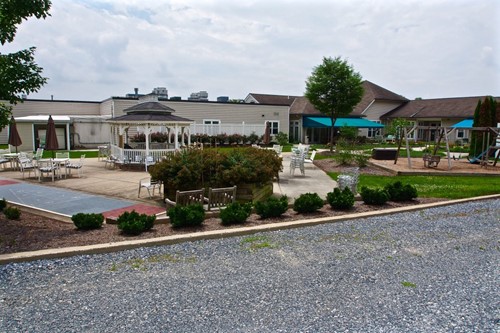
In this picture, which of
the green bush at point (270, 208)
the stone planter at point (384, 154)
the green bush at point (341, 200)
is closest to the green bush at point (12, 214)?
the green bush at point (270, 208)

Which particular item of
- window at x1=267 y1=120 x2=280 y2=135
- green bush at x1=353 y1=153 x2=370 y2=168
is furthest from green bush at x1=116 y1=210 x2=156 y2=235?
window at x1=267 y1=120 x2=280 y2=135

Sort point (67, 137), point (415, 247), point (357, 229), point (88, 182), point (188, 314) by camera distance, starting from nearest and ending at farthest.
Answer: point (188, 314), point (415, 247), point (357, 229), point (88, 182), point (67, 137)

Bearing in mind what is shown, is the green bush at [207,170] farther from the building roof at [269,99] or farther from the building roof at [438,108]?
the building roof at [438,108]

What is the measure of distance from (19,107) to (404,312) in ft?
115

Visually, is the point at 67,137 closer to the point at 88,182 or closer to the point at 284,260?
the point at 88,182

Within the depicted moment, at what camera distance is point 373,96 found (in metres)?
46.6

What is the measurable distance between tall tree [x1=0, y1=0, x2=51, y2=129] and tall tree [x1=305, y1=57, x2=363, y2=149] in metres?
23.7

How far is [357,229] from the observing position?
6.98 m

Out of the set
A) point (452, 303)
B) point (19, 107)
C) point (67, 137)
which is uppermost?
point (19, 107)

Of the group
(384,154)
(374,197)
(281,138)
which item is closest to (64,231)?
(374,197)

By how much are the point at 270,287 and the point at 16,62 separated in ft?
19.3

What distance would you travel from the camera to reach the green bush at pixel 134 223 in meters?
6.31

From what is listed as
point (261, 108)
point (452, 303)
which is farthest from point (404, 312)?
point (261, 108)

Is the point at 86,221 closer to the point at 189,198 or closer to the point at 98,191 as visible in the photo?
the point at 189,198
